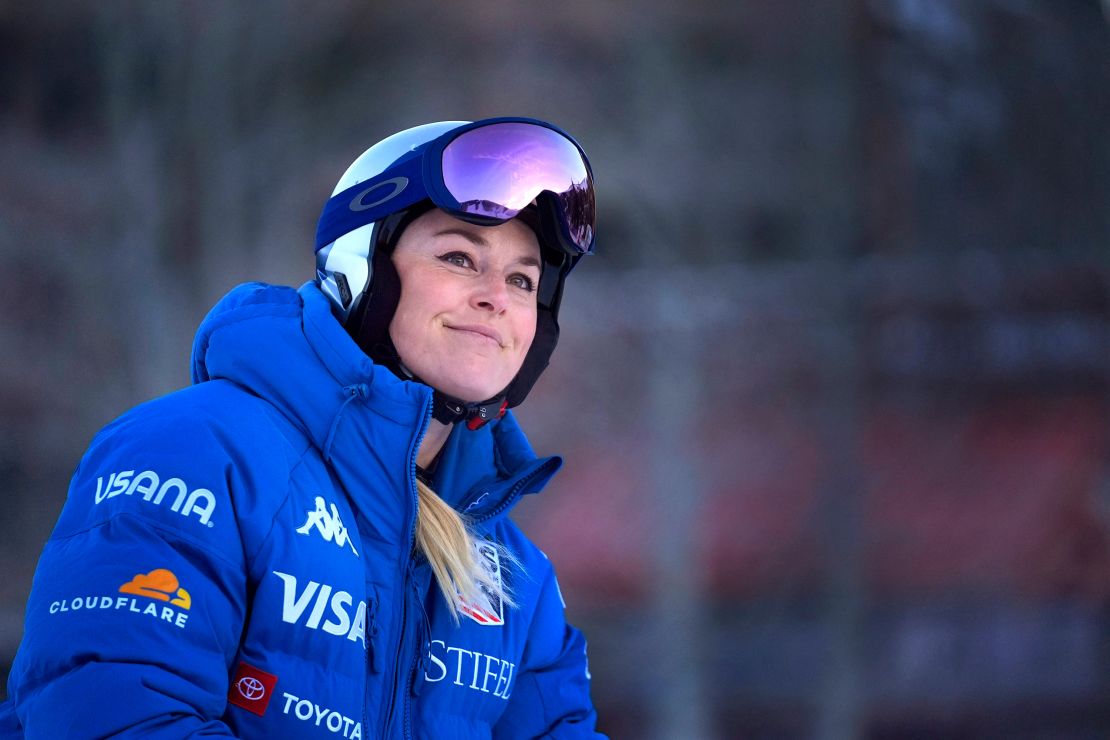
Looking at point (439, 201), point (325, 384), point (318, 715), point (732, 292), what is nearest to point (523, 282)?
point (439, 201)

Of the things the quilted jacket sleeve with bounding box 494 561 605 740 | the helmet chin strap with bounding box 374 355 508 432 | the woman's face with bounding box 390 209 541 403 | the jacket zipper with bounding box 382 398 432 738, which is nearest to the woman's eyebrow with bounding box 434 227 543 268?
the woman's face with bounding box 390 209 541 403

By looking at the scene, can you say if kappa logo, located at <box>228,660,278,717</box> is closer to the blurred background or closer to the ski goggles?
the ski goggles

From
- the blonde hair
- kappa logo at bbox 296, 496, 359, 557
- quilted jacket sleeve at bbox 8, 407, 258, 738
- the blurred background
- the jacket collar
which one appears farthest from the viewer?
the blurred background

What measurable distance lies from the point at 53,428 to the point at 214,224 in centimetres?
244

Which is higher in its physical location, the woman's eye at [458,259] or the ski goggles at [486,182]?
the ski goggles at [486,182]

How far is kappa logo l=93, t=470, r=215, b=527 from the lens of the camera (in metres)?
1.73

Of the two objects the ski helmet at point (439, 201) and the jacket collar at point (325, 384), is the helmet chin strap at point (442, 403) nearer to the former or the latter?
the ski helmet at point (439, 201)

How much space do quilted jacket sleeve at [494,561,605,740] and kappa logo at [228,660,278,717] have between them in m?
0.69

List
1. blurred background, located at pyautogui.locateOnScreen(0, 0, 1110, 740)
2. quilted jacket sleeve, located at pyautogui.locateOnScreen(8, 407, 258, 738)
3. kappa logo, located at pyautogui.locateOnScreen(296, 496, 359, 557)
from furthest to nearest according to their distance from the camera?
blurred background, located at pyautogui.locateOnScreen(0, 0, 1110, 740) → kappa logo, located at pyautogui.locateOnScreen(296, 496, 359, 557) → quilted jacket sleeve, located at pyautogui.locateOnScreen(8, 407, 258, 738)

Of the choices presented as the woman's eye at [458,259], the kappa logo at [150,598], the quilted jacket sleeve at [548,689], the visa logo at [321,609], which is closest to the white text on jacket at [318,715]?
the visa logo at [321,609]

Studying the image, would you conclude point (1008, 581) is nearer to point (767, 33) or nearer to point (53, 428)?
point (767, 33)

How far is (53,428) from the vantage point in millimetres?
9508

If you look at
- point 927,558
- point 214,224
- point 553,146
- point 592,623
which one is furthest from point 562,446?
point 553,146

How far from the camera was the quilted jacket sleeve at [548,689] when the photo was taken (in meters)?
2.39
